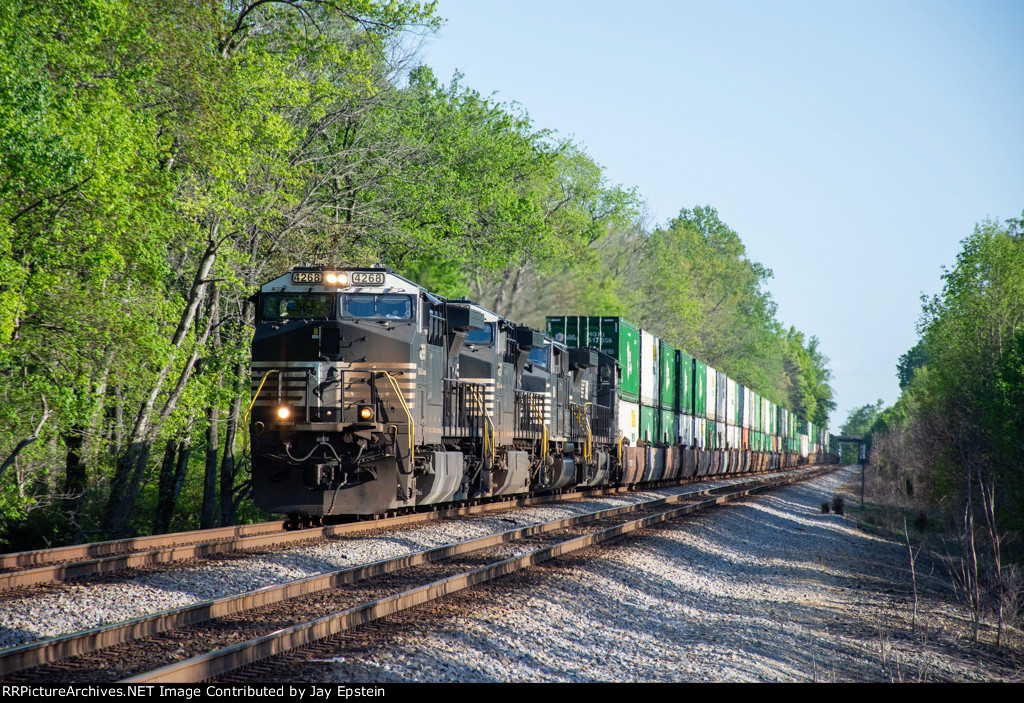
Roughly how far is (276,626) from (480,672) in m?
1.96

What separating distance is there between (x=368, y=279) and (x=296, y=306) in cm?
120

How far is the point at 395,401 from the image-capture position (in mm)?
14406

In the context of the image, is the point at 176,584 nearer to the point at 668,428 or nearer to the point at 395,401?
the point at 395,401

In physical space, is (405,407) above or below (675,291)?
below

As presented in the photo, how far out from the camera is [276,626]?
7.54 meters

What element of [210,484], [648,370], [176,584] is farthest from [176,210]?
[648,370]

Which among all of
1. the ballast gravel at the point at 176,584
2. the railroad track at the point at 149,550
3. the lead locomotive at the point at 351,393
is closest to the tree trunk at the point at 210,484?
the lead locomotive at the point at 351,393

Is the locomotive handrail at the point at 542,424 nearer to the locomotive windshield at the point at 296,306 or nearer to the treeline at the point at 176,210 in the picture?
the treeline at the point at 176,210

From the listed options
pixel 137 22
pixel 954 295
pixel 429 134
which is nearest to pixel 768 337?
pixel 954 295

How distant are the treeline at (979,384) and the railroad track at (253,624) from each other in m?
18.2

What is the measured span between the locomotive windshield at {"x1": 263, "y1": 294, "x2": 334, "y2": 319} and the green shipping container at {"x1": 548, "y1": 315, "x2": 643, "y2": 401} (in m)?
14.3

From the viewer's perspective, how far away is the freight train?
14.1 m

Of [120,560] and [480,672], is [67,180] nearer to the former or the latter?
[120,560]

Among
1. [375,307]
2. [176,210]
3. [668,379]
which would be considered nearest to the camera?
[375,307]
